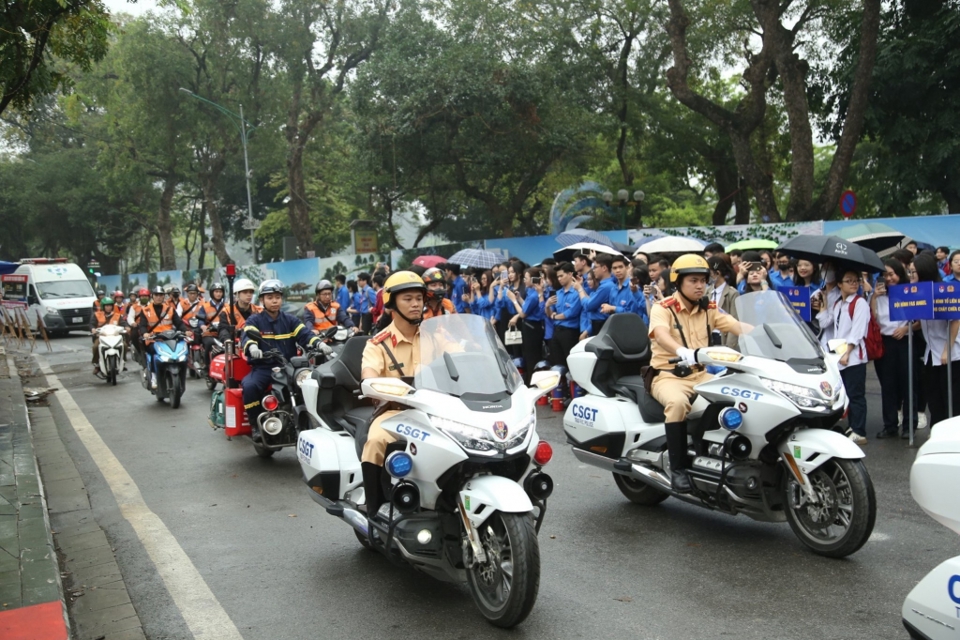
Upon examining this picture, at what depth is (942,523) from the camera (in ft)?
10.2

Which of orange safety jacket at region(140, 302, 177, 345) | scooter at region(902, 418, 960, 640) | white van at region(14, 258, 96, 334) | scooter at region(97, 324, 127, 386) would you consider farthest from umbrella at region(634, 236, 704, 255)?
white van at region(14, 258, 96, 334)

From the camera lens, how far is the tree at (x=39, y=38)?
1041 centimetres

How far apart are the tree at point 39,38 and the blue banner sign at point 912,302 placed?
9.03 m

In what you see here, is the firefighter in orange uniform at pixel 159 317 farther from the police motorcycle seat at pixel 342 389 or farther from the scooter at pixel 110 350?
the police motorcycle seat at pixel 342 389

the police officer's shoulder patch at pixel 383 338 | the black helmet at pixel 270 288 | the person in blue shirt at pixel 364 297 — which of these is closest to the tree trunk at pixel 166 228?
the person in blue shirt at pixel 364 297

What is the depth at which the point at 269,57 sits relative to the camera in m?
36.2

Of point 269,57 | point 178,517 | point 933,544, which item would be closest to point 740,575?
point 933,544

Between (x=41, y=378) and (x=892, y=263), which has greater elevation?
(x=892, y=263)

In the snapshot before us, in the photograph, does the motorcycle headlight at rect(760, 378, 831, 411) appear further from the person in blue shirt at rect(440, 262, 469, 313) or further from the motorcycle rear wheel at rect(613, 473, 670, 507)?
the person in blue shirt at rect(440, 262, 469, 313)

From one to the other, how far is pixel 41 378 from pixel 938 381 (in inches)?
658

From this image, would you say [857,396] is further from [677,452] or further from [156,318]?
[156,318]

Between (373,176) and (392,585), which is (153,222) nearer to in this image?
(373,176)

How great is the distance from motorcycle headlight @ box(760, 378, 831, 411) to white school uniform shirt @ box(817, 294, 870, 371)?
364cm

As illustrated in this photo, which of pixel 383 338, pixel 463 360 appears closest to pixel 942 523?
pixel 463 360
